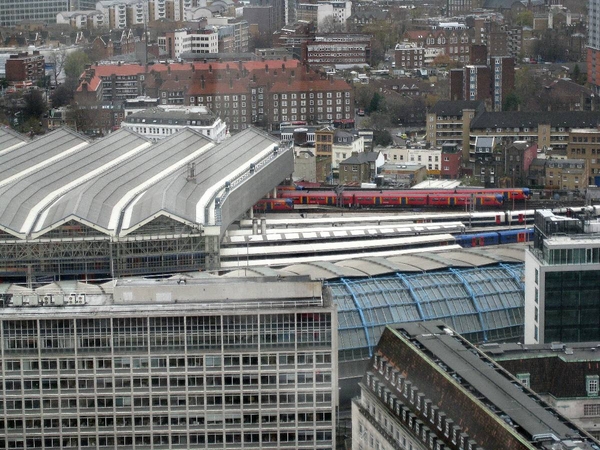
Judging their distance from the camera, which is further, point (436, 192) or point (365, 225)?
point (436, 192)

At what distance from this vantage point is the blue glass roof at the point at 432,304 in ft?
76.7

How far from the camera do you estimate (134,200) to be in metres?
30.6

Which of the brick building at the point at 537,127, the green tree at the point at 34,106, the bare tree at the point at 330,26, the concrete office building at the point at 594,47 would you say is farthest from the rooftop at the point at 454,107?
the bare tree at the point at 330,26

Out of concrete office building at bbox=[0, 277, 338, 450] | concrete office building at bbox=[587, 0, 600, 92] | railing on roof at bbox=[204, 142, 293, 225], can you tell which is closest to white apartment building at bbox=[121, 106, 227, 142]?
railing on roof at bbox=[204, 142, 293, 225]

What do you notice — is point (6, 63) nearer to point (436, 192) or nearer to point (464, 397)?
point (436, 192)

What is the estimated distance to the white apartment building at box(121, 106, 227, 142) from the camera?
42250 mm

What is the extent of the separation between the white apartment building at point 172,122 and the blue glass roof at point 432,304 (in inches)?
690

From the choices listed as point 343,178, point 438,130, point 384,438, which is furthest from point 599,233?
point 438,130

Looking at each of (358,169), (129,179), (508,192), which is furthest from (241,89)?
(129,179)

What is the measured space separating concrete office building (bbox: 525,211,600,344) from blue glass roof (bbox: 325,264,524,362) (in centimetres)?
344

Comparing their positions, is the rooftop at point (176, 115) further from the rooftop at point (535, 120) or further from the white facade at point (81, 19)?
the white facade at point (81, 19)

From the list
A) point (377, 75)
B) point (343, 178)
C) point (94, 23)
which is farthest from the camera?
point (94, 23)

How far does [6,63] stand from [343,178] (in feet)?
66.7

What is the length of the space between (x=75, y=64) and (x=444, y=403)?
43.4 m
